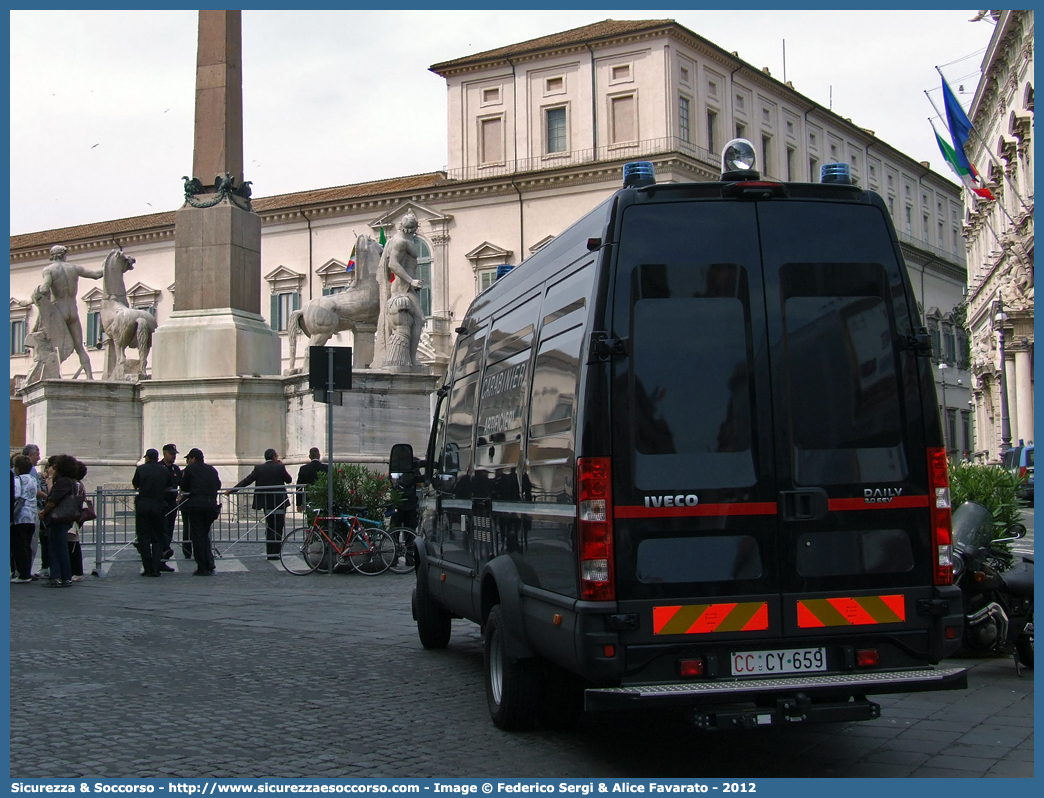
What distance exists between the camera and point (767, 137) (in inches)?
2328

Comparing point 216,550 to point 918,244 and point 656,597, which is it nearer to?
point 656,597

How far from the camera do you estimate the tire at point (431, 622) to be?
29.3 ft

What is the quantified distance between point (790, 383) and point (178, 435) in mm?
17581

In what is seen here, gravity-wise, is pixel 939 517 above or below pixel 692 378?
below

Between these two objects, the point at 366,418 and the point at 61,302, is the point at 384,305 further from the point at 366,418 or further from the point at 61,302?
the point at 61,302

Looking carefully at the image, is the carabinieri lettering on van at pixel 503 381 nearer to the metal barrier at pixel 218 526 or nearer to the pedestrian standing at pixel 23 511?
the pedestrian standing at pixel 23 511

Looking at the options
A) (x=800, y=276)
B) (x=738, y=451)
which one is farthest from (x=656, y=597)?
(x=800, y=276)

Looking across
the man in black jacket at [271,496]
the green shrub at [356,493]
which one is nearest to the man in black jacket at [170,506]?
the man in black jacket at [271,496]

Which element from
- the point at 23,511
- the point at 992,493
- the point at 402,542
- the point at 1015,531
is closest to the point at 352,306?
the point at 402,542

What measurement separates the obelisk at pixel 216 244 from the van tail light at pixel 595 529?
17.0 meters

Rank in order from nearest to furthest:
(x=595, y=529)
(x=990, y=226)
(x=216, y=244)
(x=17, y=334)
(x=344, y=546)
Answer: (x=595, y=529), (x=344, y=546), (x=216, y=244), (x=990, y=226), (x=17, y=334)

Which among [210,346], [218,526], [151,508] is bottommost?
[218,526]

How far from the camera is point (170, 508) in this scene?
16547 millimetres

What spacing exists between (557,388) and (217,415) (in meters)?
16.5
